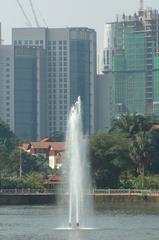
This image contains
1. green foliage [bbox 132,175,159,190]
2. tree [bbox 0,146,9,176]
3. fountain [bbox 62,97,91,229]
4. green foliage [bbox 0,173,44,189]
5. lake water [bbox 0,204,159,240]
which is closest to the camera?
lake water [bbox 0,204,159,240]

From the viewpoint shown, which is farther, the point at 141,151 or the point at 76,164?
the point at 141,151

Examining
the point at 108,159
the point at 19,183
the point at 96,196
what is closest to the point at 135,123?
the point at 108,159

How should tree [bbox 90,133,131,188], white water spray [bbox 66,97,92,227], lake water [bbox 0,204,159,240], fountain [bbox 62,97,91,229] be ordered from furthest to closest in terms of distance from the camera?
1. tree [bbox 90,133,131,188]
2. white water spray [bbox 66,97,92,227]
3. fountain [bbox 62,97,91,229]
4. lake water [bbox 0,204,159,240]

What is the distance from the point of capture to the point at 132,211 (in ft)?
307

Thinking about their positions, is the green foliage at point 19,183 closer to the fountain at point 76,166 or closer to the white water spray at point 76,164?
the fountain at point 76,166

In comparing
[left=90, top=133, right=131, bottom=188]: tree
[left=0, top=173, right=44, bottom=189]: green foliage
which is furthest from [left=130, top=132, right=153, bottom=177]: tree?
[left=0, top=173, right=44, bottom=189]: green foliage

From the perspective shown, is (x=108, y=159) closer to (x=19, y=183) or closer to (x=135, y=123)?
(x=19, y=183)

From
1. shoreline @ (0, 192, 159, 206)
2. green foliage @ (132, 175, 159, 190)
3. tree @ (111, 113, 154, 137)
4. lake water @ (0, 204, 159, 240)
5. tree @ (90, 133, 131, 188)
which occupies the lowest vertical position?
lake water @ (0, 204, 159, 240)

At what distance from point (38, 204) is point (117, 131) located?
22.8 m

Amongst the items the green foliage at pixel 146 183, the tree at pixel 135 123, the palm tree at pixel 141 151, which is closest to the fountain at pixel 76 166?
the green foliage at pixel 146 183

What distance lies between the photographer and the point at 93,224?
3002 inches

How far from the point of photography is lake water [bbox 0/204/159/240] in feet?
221

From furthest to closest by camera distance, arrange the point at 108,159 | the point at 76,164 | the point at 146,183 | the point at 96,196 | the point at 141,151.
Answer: the point at 141,151 → the point at 108,159 → the point at 146,183 → the point at 96,196 → the point at 76,164

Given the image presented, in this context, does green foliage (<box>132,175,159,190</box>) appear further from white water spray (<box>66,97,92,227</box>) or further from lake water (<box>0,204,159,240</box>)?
white water spray (<box>66,97,92,227</box>)
